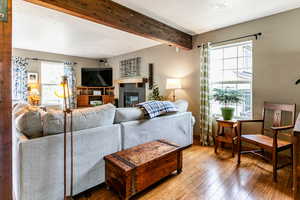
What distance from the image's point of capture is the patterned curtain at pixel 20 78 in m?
4.46

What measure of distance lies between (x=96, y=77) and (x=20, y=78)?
2.21 m

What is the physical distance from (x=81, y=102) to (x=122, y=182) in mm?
4948

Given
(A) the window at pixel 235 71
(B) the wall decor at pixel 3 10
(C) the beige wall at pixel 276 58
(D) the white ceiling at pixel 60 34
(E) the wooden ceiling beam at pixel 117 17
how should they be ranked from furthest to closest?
1. (A) the window at pixel 235 71
2. (D) the white ceiling at pixel 60 34
3. (C) the beige wall at pixel 276 58
4. (E) the wooden ceiling beam at pixel 117 17
5. (B) the wall decor at pixel 3 10

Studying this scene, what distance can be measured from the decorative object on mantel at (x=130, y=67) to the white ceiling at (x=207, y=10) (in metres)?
2.25

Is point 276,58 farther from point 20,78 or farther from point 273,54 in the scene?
point 20,78

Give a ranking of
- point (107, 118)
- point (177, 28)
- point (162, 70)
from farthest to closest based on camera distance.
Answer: point (162, 70)
point (177, 28)
point (107, 118)

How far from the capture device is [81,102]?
591 cm

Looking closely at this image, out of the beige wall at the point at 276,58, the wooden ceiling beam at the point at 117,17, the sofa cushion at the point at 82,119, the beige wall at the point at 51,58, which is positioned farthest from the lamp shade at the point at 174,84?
the beige wall at the point at 51,58

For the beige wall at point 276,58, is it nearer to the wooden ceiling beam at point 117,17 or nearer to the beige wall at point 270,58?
the beige wall at point 270,58

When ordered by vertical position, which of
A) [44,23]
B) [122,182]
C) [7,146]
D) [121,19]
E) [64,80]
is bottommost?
[122,182]

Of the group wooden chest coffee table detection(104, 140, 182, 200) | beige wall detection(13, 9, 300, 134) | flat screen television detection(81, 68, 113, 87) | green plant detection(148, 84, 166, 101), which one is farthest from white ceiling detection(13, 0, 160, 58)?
wooden chest coffee table detection(104, 140, 182, 200)

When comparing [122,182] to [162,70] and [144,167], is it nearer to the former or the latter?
[144,167]

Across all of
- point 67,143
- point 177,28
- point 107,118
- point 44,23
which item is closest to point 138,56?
point 177,28

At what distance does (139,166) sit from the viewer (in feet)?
5.21
